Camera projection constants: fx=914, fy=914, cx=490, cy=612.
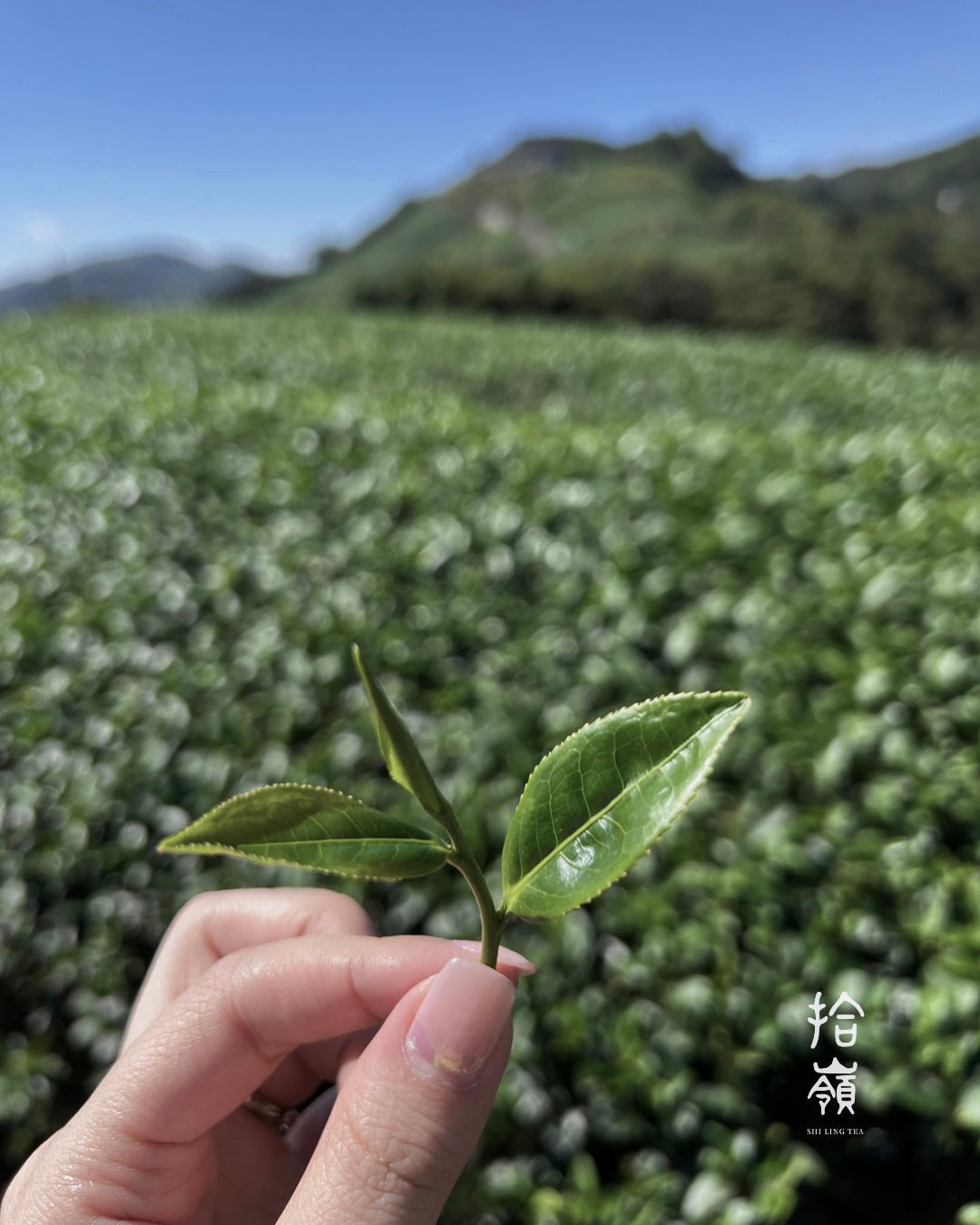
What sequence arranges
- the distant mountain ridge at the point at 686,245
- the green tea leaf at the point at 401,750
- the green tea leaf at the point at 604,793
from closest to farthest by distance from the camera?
1. the green tea leaf at the point at 401,750
2. the green tea leaf at the point at 604,793
3. the distant mountain ridge at the point at 686,245

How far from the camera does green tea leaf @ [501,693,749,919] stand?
2.91 feet

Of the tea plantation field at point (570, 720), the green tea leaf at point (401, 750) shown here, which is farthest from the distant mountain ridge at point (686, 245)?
the green tea leaf at point (401, 750)

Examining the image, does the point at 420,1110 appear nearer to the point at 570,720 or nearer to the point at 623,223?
→ the point at 570,720

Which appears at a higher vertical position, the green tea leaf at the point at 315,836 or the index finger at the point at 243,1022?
the green tea leaf at the point at 315,836

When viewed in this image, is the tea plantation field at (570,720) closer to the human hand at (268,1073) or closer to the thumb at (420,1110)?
the human hand at (268,1073)

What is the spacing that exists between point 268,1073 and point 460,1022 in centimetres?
40

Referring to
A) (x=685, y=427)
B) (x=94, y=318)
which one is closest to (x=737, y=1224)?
(x=685, y=427)

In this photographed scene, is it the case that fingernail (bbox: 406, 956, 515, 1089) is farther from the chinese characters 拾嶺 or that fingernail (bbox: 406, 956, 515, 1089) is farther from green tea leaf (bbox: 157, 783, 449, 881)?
the chinese characters 拾嶺

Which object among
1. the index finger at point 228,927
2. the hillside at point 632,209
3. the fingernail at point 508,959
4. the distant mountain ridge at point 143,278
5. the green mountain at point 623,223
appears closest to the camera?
the fingernail at point 508,959

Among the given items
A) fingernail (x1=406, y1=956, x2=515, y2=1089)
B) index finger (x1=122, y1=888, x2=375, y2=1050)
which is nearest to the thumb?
fingernail (x1=406, y1=956, x2=515, y2=1089)

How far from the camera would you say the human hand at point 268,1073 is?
1074 millimetres

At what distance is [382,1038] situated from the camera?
3.69ft

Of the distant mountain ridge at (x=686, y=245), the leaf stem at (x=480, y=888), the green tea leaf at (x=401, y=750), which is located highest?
the distant mountain ridge at (x=686, y=245)

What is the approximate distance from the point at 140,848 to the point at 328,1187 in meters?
2.31
